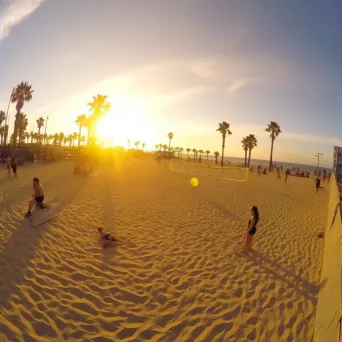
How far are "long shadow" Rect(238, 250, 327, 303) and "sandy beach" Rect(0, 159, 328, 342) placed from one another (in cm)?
3

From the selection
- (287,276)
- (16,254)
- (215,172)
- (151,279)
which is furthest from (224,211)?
(215,172)

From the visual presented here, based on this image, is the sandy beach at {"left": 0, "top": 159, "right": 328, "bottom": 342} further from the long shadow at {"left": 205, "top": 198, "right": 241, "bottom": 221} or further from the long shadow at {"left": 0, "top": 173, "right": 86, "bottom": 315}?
the long shadow at {"left": 205, "top": 198, "right": 241, "bottom": 221}

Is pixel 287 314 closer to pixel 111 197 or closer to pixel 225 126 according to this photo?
pixel 111 197

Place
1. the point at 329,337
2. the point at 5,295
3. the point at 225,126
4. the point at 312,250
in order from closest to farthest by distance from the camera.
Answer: the point at 329,337 < the point at 5,295 < the point at 312,250 < the point at 225,126

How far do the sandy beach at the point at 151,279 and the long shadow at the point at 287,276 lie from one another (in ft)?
0.11

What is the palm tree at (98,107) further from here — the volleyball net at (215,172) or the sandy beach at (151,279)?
the sandy beach at (151,279)

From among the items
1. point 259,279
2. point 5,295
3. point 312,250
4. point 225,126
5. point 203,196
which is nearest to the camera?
point 5,295

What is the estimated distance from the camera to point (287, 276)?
25.0 feet

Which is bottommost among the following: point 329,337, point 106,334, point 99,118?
point 106,334

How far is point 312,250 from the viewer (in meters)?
9.87

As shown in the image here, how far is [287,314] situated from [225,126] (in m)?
71.0

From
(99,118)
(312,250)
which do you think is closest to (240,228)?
(312,250)

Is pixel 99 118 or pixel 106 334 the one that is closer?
pixel 106 334

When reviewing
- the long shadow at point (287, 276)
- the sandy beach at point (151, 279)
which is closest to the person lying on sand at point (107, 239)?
the sandy beach at point (151, 279)
